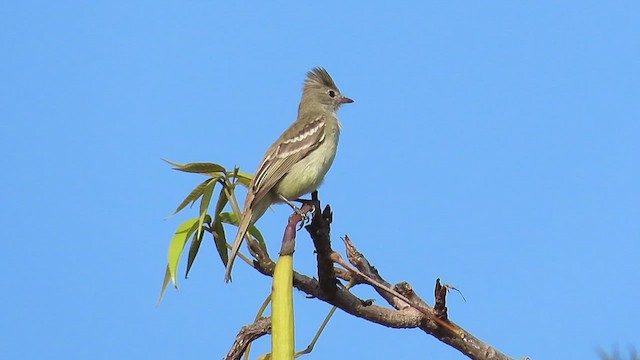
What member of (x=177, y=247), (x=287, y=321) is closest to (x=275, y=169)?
(x=177, y=247)

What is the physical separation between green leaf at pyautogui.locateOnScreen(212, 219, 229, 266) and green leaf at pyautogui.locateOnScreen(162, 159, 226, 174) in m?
0.30

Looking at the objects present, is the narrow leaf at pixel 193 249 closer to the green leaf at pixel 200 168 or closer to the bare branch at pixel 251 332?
the green leaf at pixel 200 168

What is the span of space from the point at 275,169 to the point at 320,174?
496 mm

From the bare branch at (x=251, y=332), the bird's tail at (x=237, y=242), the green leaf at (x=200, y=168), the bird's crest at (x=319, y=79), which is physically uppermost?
the bird's crest at (x=319, y=79)

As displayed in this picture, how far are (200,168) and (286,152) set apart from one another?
9.62ft

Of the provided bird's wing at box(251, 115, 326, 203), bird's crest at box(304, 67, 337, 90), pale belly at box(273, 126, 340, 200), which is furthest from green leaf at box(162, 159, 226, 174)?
bird's crest at box(304, 67, 337, 90)

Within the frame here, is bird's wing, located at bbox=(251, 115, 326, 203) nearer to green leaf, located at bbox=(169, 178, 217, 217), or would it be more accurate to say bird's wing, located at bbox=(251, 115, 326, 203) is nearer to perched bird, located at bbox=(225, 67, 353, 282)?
perched bird, located at bbox=(225, 67, 353, 282)

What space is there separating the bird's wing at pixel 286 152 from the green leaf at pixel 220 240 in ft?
5.46

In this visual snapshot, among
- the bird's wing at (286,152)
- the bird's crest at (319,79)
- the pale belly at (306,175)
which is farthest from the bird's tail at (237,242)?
the bird's crest at (319,79)

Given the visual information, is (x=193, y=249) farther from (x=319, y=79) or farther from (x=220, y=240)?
(x=319, y=79)

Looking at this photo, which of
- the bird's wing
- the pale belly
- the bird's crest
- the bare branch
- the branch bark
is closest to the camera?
the bare branch

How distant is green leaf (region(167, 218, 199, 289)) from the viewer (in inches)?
177

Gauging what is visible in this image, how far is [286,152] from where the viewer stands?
739cm

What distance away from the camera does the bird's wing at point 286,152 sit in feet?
22.2
